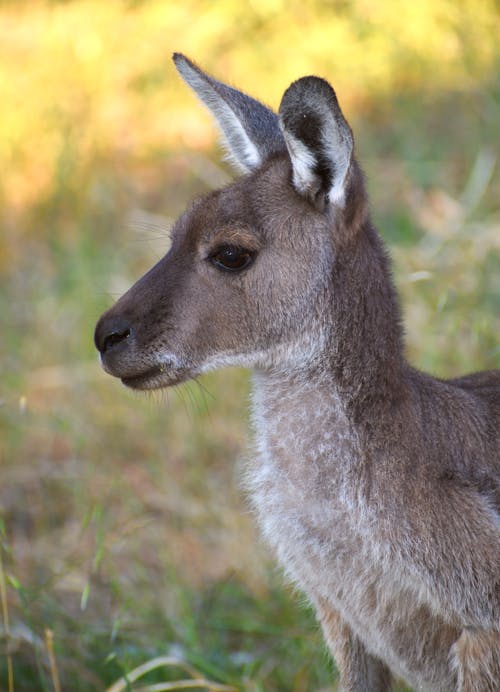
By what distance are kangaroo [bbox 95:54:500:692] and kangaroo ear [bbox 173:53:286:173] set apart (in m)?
0.14

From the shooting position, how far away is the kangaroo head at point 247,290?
331 centimetres

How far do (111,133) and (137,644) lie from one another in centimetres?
561

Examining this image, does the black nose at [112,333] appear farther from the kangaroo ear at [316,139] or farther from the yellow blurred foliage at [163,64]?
the yellow blurred foliage at [163,64]

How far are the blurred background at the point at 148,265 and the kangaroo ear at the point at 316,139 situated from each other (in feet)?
2.55

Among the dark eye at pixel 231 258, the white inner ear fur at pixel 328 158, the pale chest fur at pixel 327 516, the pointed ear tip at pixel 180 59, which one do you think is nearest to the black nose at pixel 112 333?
the dark eye at pixel 231 258

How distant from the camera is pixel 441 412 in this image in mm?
3348

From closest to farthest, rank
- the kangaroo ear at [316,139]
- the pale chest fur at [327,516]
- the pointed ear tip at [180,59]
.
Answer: the kangaroo ear at [316,139] < the pale chest fur at [327,516] < the pointed ear tip at [180,59]

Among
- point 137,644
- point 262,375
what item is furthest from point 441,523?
point 137,644

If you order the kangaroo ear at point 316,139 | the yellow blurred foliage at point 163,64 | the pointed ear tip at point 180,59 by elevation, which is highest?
the yellow blurred foliage at point 163,64

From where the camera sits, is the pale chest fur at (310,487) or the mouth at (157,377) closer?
the pale chest fur at (310,487)

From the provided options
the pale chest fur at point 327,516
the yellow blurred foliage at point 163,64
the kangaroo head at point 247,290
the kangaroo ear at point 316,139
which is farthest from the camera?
the yellow blurred foliage at point 163,64

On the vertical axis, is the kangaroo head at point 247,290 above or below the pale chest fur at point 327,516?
above

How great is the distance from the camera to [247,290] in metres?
3.34

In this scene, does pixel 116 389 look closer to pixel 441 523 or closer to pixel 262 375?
pixel 262 375
